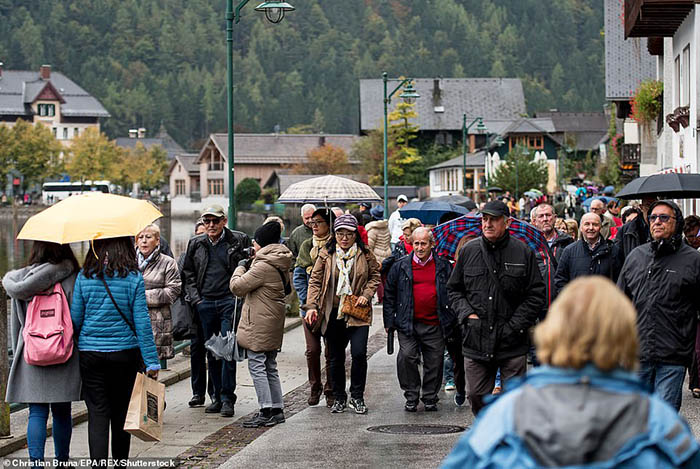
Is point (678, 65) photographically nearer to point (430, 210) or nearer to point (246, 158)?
point (430, 210)

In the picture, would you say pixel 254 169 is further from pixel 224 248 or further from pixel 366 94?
pixel 224 248

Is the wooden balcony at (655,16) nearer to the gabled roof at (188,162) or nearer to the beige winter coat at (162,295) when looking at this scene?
the beige winter coat at (162,295)

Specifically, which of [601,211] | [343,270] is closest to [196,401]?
[343,270]

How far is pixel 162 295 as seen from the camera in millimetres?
9633

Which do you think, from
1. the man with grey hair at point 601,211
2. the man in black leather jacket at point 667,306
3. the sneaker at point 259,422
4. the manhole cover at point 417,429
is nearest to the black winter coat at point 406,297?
the manhole cover at point 417,429

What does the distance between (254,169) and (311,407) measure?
393 feet

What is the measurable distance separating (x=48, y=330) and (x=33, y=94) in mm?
160639

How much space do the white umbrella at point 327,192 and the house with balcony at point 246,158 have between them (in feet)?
363

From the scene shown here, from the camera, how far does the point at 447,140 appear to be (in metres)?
115

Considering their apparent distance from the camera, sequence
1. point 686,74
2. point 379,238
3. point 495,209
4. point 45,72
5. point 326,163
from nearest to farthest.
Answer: point 495,209, point 379,238, point 686,74, point 326,163, point 45,72

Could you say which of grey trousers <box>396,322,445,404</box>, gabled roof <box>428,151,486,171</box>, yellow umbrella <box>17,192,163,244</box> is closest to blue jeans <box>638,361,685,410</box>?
yellow umbrella <box>17,192,163,244</box>

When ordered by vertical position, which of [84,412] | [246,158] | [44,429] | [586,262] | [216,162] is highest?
[246,158]

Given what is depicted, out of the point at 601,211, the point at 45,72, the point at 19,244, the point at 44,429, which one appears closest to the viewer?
the point at 44,429

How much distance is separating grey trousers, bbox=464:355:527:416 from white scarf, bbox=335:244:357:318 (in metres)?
2.53
